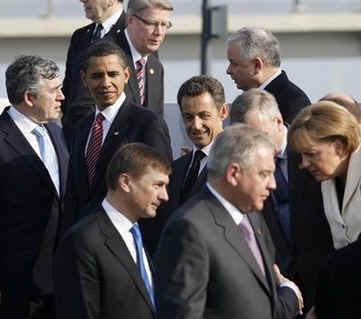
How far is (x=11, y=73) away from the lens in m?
9.40

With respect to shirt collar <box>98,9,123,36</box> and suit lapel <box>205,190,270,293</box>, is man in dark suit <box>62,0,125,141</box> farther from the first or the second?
suit lapel <box>205,190,270,293</box>

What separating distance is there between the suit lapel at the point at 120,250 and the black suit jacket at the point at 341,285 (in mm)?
1141

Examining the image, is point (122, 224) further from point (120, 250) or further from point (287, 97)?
point (287, 97)

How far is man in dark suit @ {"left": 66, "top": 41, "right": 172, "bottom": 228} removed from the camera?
8898 mm

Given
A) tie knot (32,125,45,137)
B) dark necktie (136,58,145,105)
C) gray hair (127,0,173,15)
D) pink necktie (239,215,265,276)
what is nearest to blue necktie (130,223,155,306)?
pink necktie (239,215,265,276)

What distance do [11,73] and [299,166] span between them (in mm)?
2158

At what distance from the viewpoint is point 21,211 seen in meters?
9.22

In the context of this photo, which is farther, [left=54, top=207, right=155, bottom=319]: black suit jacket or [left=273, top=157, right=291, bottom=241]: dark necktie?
[left=273, top=157, right=291, bottom=241]: dark necktie

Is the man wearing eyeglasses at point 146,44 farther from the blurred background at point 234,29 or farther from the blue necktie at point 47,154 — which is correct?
the blurred background at point 234,29

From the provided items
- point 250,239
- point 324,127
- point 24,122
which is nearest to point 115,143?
point 24,122

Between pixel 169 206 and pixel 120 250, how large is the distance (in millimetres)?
1065

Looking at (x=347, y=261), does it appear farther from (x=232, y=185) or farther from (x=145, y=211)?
(x=145, y=211)

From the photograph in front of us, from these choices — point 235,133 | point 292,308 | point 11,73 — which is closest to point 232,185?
point 235,133

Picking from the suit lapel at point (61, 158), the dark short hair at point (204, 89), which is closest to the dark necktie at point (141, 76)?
the suit lapel at point (61, 158)
